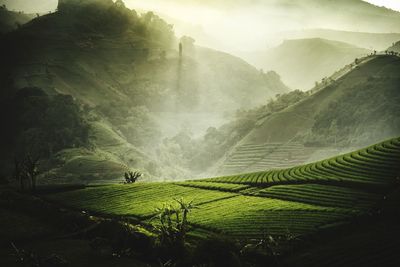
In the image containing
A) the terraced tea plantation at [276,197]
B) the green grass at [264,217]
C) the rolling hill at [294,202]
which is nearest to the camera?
the rolling hill at [294,202]

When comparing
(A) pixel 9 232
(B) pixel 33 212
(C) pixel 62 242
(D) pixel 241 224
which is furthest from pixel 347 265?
(B) pixel 33 212

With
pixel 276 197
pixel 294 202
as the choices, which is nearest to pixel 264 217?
pixel 294 202

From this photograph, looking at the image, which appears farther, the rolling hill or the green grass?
the green grass

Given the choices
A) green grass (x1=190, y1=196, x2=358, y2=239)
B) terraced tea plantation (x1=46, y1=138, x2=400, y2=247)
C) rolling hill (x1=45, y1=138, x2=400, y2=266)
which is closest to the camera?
rolling hill (x1=45, y1=138, x2=400, y2=266)

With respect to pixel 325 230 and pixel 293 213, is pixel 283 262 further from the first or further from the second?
pixel 293 213

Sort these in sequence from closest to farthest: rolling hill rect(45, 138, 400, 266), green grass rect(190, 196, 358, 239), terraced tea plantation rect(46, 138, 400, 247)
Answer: rolling hill rect(45, 138, 400, 266) < green grass rect(190, 196, 358, 239) < terraced tea plantation rect(46, 138, 400, 247)

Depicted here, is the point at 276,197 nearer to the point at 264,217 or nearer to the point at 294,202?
the point at 294,202

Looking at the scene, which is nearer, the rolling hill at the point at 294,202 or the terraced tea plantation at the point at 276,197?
the rolling hill at the point at 294,202

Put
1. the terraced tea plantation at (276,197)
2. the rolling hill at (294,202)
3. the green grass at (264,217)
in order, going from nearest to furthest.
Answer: the rolling hill at (294,202) < the green grass at (264,217) < the terraced tea plantation at (276,197)
